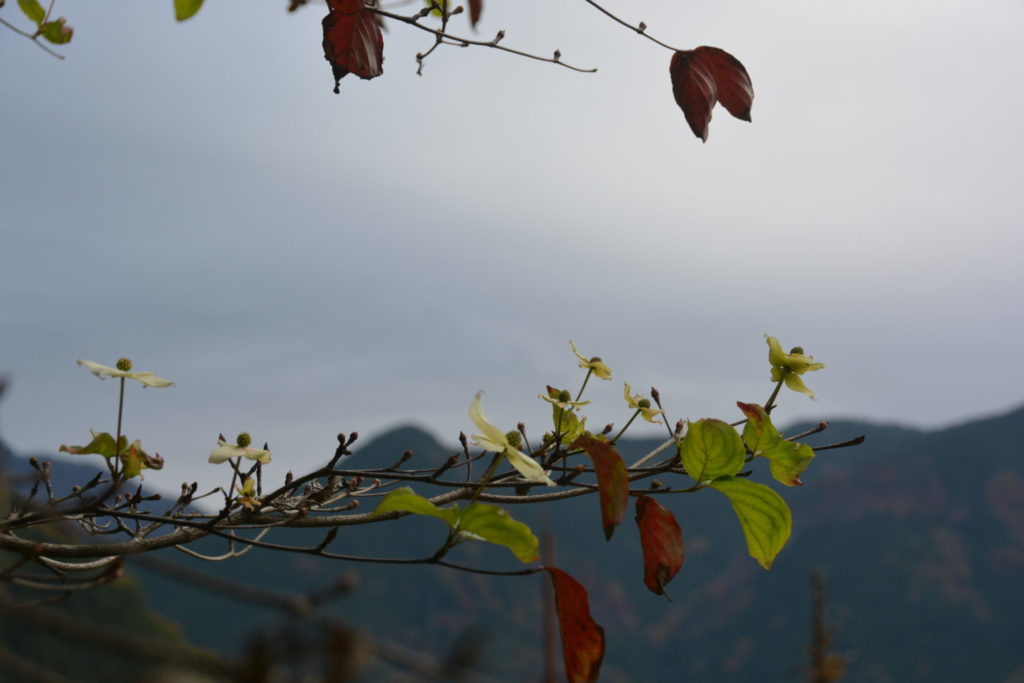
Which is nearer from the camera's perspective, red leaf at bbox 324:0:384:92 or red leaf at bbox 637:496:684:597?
red leaf at bbox 637:496:684:597

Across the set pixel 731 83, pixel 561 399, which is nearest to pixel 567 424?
pixel 561 399

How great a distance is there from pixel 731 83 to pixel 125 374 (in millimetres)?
846

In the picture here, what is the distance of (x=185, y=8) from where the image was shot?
683 mm

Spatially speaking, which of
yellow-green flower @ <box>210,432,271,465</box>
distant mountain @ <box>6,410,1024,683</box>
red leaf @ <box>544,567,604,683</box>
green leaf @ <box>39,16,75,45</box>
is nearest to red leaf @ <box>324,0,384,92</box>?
green leaf @ <box>39,16,75,45</box>

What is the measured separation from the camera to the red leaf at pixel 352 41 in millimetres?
1109

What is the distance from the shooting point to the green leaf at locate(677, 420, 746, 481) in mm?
917

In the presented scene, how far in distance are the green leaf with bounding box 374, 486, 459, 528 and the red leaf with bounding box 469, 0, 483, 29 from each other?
1.39 feet

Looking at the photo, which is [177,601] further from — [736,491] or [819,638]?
[736,491]

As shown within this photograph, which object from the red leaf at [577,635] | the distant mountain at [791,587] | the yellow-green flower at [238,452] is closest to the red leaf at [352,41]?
the yellow-green flower at [238,452]

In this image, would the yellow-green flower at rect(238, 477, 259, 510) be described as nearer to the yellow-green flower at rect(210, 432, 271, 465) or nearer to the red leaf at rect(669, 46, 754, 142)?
the yellow-green flower at rect(210, 432, 271, 465)

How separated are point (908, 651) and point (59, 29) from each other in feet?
188

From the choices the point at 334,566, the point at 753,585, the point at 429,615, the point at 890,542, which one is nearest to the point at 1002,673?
the point at 890,542

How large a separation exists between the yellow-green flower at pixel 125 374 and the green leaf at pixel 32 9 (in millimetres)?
461

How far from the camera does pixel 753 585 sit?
208 feet
